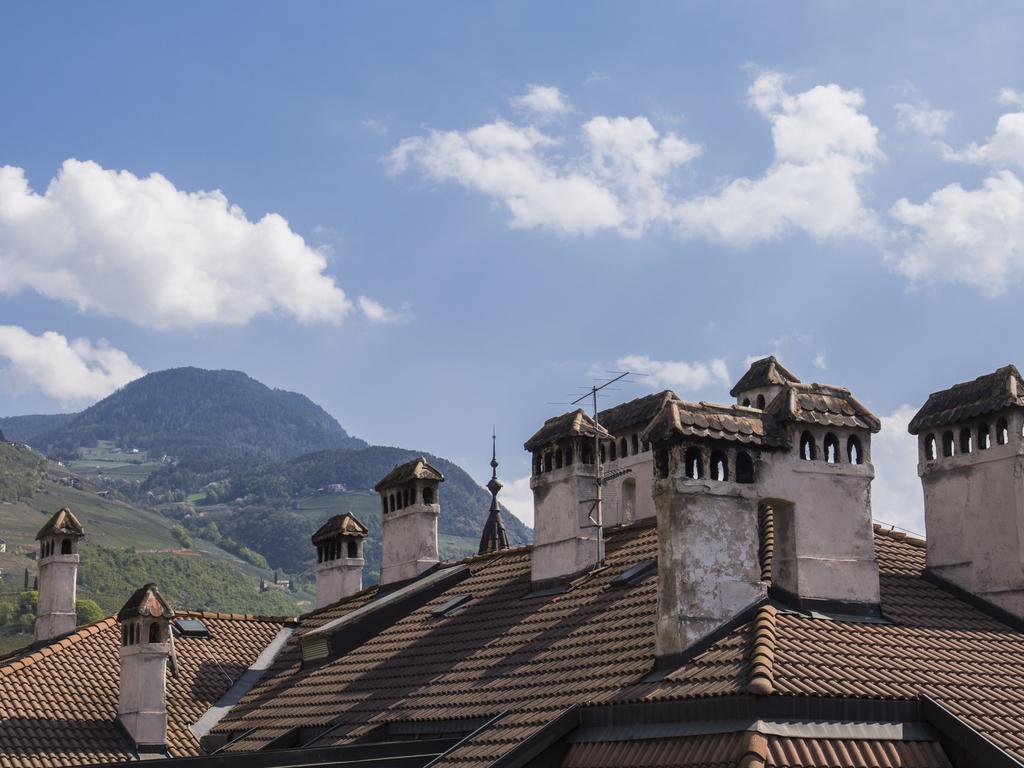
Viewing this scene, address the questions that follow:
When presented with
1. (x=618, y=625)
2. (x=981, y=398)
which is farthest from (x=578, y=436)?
(x=981, y=398)

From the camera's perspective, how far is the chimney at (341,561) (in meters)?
34.3

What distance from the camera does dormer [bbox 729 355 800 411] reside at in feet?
81.9

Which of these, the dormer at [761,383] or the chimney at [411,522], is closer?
the dormer at [761,383]

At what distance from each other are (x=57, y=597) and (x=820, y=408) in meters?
18.4

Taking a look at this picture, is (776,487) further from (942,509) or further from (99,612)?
Answer: (99,612)

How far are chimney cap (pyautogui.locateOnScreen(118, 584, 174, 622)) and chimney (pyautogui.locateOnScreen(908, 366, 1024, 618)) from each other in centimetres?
1302

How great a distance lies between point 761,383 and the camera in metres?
25.1

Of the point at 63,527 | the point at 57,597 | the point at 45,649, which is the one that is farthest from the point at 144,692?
the point at 63,527

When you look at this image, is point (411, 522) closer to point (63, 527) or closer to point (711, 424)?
point (63, 527)

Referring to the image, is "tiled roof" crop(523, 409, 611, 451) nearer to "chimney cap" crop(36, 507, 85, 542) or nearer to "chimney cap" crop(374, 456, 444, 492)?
"chimney cap" crop(374, 456, 444, 492)

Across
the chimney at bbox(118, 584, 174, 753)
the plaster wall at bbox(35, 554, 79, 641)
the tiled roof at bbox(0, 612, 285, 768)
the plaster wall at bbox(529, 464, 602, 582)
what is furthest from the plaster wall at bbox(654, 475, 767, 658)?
the plaster wall at bbox(35, 554, 79, 641)

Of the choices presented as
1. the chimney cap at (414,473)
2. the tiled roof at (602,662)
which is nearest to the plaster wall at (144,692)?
A: the tiled roof at (602,662)

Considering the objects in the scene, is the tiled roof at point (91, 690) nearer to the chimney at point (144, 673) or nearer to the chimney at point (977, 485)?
the chimney at point (144, 673)

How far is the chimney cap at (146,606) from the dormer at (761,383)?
34.7ft
